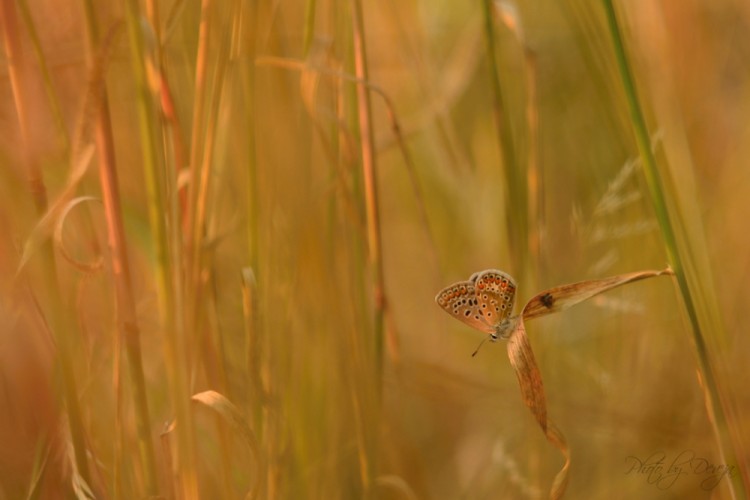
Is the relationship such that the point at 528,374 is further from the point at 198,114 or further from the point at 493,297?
the point at 198,114

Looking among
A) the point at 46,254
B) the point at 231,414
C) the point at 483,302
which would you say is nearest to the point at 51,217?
the point at 46,254

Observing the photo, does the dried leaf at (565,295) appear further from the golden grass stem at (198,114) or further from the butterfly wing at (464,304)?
the golden grass stem at (198,114)

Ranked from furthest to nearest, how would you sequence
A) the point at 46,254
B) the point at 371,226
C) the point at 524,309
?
the point at 371,226 < the point at 46,254 < the point at 524,309

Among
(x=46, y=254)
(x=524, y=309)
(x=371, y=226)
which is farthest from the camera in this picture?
(x=371, y=226)

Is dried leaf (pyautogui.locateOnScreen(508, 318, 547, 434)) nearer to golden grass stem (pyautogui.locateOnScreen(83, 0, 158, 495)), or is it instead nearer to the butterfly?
the butterfly

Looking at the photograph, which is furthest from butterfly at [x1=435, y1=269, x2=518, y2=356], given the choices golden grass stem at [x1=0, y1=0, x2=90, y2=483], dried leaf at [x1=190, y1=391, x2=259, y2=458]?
golden grass stem at [x1=0, y1=0, x2=90, y2=483]

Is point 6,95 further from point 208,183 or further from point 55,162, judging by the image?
point 208,183
